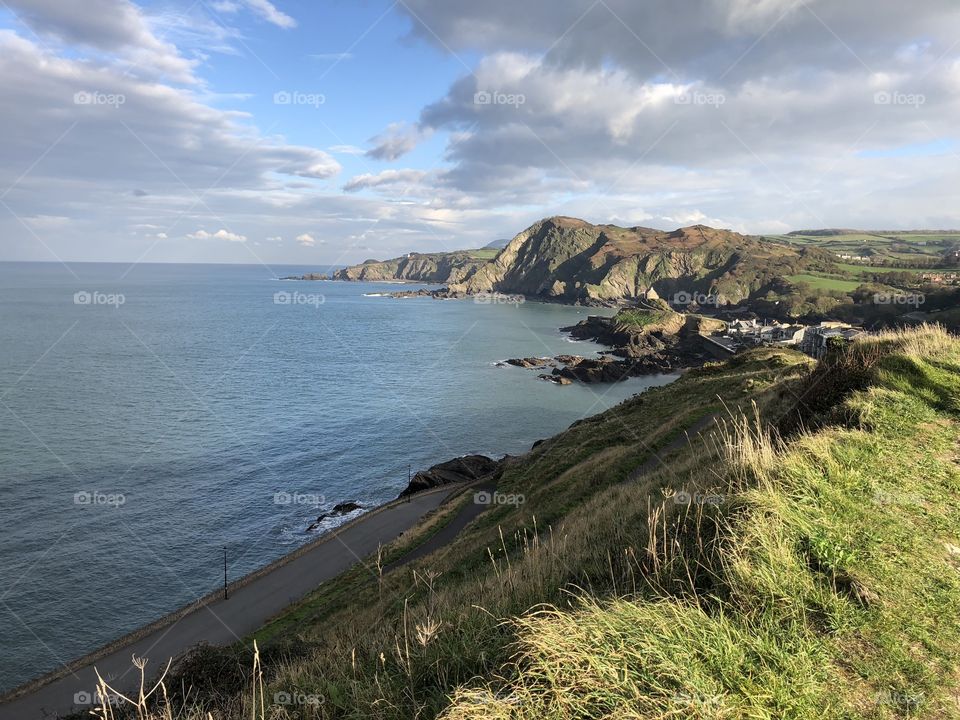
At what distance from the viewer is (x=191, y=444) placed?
5303 centimetres

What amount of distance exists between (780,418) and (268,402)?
66.6 m

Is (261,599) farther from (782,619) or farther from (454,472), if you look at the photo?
(782,619)

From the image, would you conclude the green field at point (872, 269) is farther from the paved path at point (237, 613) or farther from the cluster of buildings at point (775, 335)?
the paved path at point (237, 613)

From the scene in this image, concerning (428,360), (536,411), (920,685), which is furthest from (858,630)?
(428,360)

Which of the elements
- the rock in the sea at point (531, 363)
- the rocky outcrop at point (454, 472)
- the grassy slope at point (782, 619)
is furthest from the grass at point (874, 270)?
the grassy slope at point (782, 619)

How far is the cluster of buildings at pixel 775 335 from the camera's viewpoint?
88.5 m

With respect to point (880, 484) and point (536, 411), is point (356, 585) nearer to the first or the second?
point (880, 484)

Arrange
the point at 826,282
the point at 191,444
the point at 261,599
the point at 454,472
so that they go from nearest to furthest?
1. the point at 261,599
2. the point at 454,472
3. the point at 191,444
4. the point at 826,282

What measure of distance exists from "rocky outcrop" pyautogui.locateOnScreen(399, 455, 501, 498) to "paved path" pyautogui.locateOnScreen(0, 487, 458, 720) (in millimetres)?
4295

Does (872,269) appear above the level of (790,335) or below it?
above

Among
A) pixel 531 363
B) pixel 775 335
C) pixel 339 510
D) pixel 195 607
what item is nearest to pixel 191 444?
pixel 339 510

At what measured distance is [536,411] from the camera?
67062 mm

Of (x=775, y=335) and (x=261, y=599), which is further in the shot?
(x=775, y=335)

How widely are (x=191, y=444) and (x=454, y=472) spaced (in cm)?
2850
